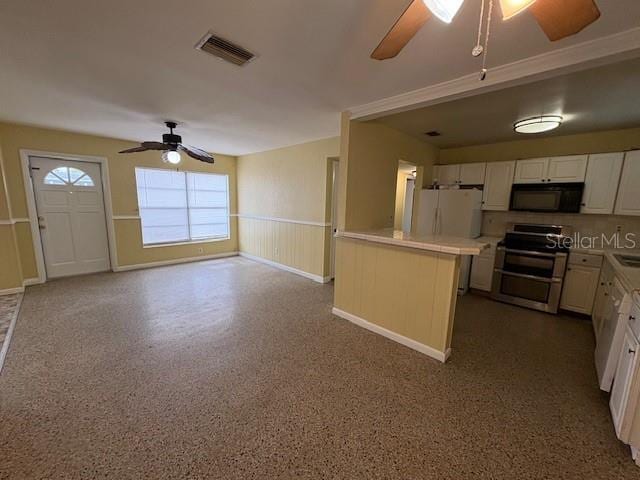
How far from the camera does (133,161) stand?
15.8ft

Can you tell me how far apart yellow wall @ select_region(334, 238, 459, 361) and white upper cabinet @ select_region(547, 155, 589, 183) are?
256 cm

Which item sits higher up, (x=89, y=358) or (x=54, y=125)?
(x=54, y=125)

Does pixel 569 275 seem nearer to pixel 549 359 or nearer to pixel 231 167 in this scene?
pixel 549 359

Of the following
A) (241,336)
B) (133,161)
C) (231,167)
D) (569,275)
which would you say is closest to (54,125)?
(133,161)

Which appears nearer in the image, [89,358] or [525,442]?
[525,442]

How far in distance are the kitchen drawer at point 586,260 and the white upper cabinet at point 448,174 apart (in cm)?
183

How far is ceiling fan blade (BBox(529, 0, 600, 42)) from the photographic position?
0.96m

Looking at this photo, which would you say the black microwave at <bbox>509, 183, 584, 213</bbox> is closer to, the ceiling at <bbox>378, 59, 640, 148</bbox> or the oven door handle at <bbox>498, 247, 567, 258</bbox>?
the oven door handle at <bbox>498, 247, 567, 258</bbox>

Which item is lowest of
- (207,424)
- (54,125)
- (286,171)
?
(207,424)

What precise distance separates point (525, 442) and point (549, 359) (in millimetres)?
1225

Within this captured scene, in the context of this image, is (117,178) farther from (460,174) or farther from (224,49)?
(460,174)

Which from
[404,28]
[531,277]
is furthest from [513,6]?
[531,277]

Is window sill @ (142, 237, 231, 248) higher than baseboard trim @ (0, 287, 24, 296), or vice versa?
window sill @ (142, 237, 231, 248)

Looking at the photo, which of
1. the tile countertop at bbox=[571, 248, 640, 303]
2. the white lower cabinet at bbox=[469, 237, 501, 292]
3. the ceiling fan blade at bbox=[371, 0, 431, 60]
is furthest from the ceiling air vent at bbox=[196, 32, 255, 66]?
the white lower cabinet at bbox=[469, 237, 501, 292]
